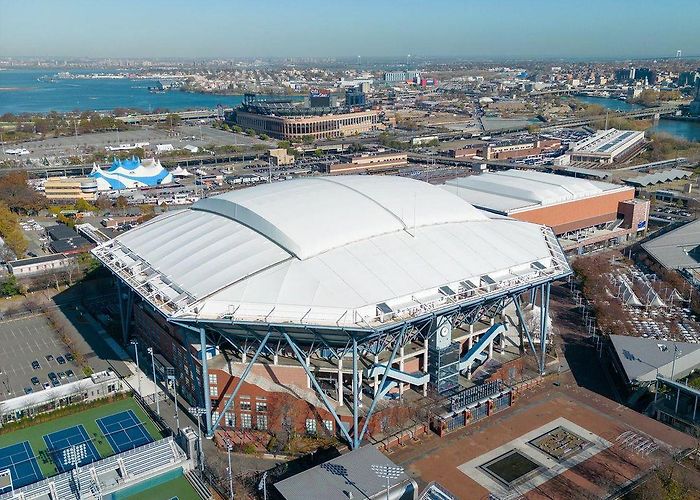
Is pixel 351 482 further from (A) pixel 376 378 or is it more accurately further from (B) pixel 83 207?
(B) pixel 83 207

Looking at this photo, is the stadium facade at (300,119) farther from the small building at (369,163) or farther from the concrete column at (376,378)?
the concrete column at (376,378)

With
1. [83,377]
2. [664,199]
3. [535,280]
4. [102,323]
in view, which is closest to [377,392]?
[535,280]

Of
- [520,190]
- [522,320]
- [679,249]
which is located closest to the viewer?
[522,320]

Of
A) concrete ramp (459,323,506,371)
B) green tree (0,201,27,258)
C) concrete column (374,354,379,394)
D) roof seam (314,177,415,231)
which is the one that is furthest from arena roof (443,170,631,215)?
green tree (0,201,27,258)

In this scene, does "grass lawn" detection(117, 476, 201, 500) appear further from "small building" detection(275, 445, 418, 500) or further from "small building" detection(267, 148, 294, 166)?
"small building" detection(267, 148, 294, 166)

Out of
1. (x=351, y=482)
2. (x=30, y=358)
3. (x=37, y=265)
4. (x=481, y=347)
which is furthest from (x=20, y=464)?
(x=37, y=265)

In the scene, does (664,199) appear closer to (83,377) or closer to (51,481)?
(83,377)
